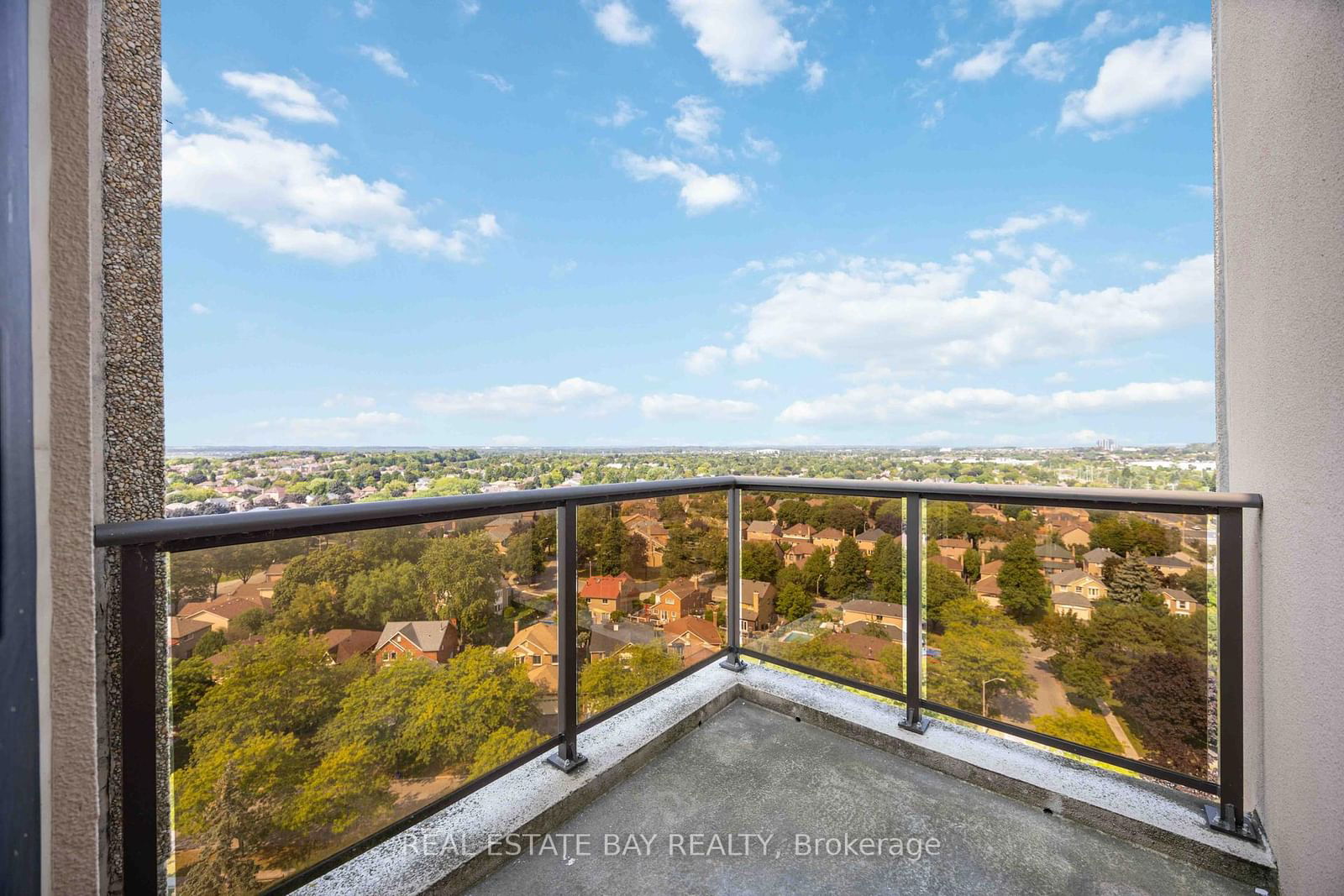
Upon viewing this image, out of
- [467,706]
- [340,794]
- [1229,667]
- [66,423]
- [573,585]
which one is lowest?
[340,794]

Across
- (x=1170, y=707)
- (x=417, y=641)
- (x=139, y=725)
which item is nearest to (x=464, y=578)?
(x=417, y=641)

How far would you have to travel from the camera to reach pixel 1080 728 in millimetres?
1953

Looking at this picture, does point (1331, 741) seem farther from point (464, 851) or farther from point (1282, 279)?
point (464, 851)

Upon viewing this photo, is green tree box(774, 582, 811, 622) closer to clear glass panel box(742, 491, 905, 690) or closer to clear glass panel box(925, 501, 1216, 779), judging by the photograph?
clear glass panel box(742, 491, 905, 690)

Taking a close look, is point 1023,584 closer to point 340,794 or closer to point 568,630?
point 568,630

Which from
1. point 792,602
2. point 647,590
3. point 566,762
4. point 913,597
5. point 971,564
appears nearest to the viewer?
point 566,762

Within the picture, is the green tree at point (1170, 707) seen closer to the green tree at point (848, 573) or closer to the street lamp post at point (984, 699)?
the street lamp post at point (984, 699)

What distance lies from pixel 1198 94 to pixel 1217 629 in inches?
92.9

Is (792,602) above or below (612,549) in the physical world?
below

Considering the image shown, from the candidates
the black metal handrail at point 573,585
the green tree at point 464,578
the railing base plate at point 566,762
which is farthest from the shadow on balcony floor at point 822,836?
the green tree at point 464,578

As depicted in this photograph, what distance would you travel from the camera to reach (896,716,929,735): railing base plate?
2.20 meters

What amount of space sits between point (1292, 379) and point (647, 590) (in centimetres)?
235

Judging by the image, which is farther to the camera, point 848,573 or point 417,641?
point 848,573

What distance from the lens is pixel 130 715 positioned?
1.07 meters
